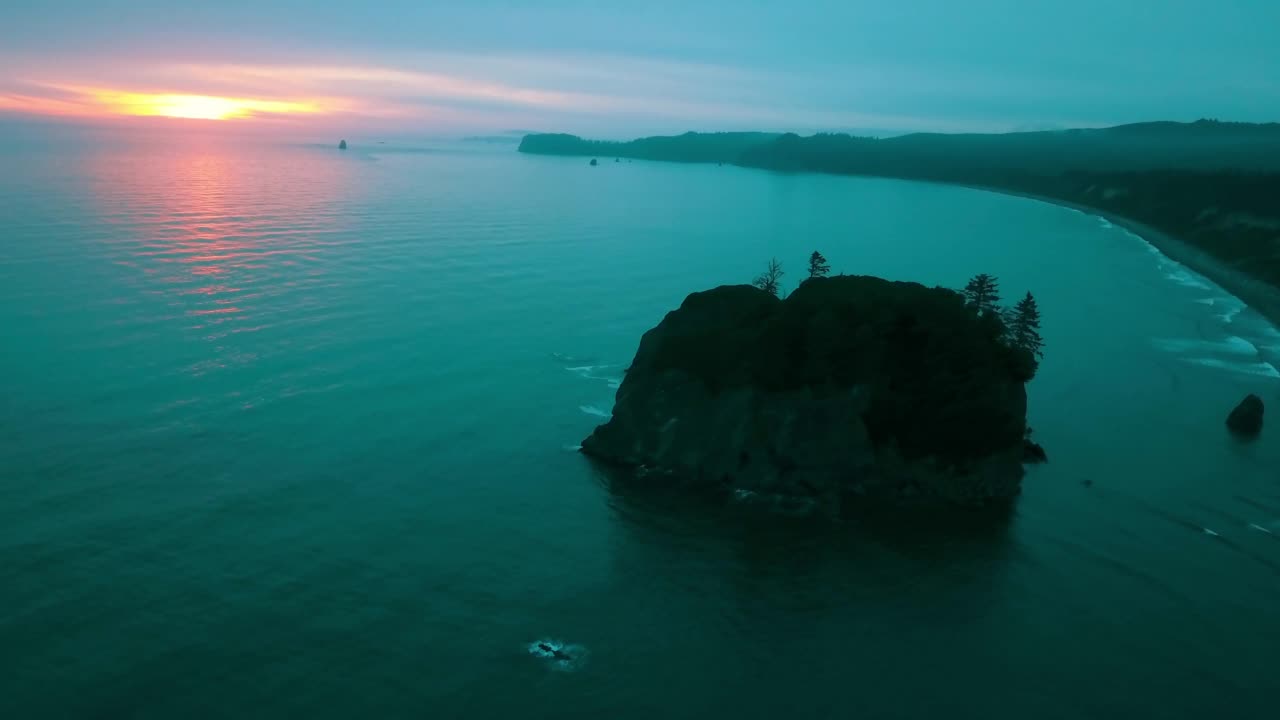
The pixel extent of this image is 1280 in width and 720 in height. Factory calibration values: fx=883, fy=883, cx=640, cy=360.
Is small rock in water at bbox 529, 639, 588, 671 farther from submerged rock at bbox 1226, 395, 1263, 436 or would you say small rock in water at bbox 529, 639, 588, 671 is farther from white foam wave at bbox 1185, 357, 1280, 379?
white foam wave at bbox 1185, 357, 1280, 379

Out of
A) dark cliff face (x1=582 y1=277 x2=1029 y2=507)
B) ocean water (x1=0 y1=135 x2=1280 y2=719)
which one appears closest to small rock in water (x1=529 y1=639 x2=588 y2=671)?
ocean water (x1=0 y1=135 x2=1280 y2=719)

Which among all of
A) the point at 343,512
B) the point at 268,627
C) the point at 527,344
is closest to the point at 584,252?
the point at 527,344

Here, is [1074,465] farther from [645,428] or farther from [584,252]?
[584,252]

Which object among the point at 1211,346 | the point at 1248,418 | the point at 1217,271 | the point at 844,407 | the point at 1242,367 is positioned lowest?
the point at 1211,346

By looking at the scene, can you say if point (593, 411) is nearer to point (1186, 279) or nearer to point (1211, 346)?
point (1211, 346)

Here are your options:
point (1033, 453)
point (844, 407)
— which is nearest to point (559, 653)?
point (844, 407)
